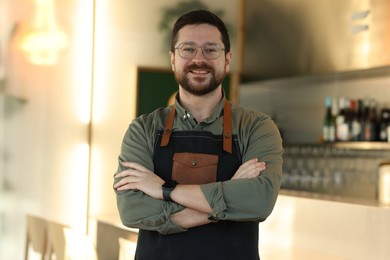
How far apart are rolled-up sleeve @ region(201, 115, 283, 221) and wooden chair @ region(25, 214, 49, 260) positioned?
1.88 m

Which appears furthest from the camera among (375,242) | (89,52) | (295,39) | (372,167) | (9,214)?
(295,39)

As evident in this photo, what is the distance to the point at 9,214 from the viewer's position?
10.6ft

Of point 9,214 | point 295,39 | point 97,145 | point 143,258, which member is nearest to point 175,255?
point 143,258

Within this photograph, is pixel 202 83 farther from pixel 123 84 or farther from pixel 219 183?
pixel 123 84

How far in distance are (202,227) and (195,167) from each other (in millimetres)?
144

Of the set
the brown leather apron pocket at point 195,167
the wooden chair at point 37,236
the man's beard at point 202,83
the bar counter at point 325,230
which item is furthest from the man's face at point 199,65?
the wooden chair at point 37,236

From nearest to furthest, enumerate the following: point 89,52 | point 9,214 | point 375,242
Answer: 1. point 375,242
2. point 9,214
3. point 89,52

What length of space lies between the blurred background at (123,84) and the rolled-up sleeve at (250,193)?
1855mm

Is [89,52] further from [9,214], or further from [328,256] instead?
[328,256]

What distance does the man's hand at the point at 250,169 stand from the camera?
1597mm

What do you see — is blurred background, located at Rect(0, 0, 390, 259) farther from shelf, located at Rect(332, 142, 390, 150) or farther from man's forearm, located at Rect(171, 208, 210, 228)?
man's forearm, located at Rect(171, 208, 210, 228)

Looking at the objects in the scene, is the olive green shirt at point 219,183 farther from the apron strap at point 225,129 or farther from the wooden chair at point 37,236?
the wooden chair at point 37,236

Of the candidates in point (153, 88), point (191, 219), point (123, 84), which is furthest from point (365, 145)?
point (191, 219)

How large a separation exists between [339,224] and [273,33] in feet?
6.89
